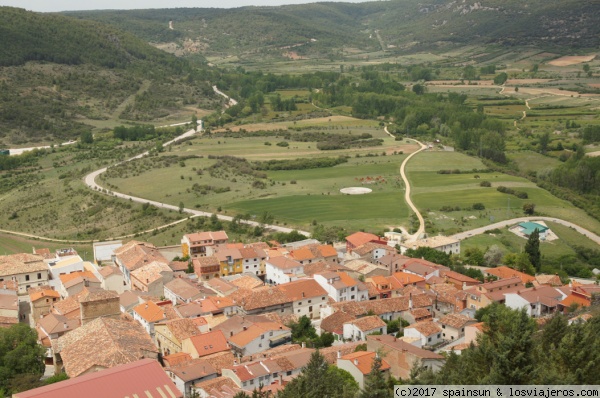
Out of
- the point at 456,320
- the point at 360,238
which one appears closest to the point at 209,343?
the point at 456,320

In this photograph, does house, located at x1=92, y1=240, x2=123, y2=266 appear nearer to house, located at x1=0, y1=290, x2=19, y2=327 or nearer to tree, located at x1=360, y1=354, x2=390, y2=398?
house, located at x1=0, y1=290, x2=19, y2=327

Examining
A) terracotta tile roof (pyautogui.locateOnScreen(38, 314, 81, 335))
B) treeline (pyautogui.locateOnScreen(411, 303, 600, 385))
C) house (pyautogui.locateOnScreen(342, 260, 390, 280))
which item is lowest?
house (pyautogui.locateOnScreen(342, 260, 390, 280))

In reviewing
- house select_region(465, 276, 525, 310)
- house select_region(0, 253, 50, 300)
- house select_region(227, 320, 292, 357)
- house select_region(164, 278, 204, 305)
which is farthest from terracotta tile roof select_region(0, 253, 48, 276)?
house select_region(465, 276, 525, 310)

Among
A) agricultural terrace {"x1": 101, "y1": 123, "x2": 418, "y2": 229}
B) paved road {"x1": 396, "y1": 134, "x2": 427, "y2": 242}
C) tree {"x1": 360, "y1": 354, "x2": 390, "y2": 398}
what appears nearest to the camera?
tree {"x1": 360, "y1": 354, "x2": 390, "y2": 398}

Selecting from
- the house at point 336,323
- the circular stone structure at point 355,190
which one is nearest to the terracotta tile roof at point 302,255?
the house at point 336,323

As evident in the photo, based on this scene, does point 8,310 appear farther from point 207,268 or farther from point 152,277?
point 207,268

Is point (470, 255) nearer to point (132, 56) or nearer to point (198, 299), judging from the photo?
point (198, 299)

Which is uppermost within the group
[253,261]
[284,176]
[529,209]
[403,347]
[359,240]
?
[403,347]

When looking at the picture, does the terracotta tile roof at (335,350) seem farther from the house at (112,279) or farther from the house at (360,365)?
the house at (112,279)
